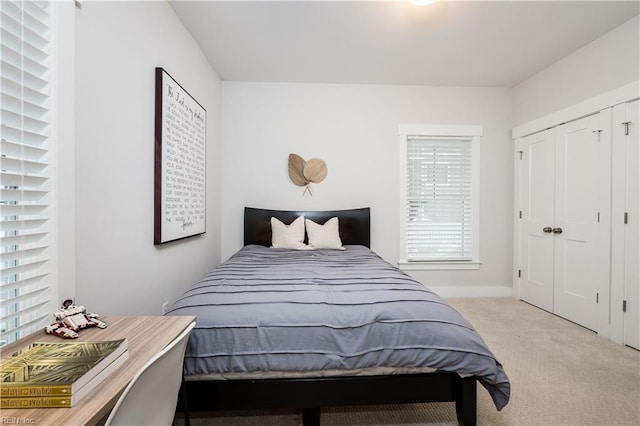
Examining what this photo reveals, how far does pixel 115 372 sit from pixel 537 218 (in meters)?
4.03

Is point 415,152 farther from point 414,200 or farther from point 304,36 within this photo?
point 304,36

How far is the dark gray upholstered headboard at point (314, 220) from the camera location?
140 inches

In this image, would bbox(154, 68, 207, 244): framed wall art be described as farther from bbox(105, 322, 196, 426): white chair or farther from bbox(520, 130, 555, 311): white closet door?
bbox(520, 130, 555, 311): white closet door

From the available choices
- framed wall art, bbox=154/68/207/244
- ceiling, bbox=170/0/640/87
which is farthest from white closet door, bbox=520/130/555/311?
framed wall art, bbox=154/68/207/244

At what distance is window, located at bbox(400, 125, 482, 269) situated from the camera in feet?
12.6

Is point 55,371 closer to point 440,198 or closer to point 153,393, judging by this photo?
point 153,393

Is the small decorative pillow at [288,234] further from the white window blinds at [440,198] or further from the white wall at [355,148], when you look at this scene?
the white window blinds at [440,198]

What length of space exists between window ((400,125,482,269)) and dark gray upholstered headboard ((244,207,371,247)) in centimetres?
56

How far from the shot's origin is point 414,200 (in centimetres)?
386

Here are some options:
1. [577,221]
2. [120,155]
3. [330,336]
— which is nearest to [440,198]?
[577,221]

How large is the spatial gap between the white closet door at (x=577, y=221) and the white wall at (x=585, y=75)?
28 centimetres

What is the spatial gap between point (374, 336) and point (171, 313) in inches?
37.4

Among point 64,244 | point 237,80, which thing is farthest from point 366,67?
point 64,244

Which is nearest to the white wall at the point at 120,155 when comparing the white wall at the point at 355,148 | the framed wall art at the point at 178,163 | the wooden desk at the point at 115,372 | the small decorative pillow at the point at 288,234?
the framed wall art at the point at 178,163
